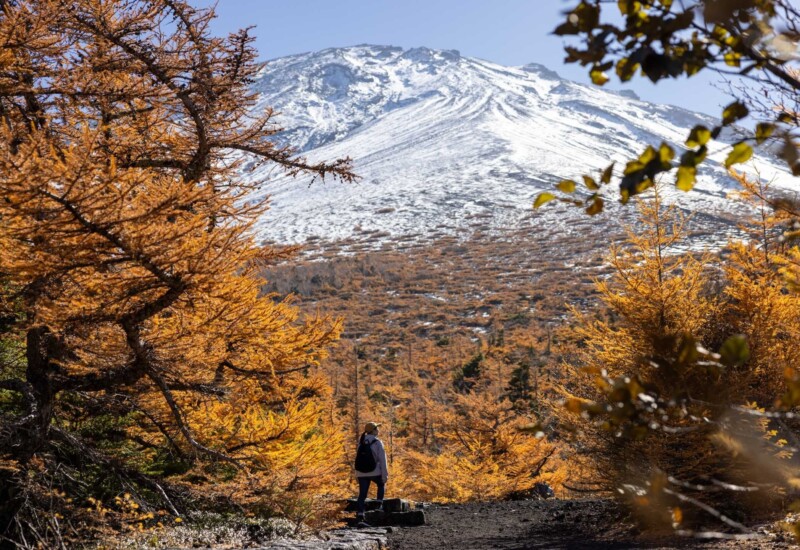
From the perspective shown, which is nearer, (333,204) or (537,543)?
(537,543)

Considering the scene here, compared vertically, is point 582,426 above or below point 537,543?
above

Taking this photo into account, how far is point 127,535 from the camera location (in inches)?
219

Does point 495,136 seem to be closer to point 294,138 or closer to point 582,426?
point 294,138

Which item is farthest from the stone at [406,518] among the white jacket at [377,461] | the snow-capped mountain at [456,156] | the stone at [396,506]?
the snow-capped mountain at [456,156]

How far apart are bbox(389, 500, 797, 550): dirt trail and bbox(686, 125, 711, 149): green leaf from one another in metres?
5.12

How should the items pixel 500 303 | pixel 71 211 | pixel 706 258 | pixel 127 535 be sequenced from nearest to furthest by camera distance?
pixel 71 211
pixel 127 535
pixel 706 258
pixel 500 303

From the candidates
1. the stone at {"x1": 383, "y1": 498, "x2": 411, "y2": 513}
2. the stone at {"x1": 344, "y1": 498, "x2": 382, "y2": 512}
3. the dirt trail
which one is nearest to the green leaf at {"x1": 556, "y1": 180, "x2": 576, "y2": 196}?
the dirt trail

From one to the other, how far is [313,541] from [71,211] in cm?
399

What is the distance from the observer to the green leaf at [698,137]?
3.70 ft

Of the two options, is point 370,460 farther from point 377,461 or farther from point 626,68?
point 626,68

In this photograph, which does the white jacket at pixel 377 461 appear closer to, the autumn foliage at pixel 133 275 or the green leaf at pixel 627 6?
the autumn foliage at pixel 133 275

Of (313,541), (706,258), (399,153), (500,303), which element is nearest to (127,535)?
(313,541)

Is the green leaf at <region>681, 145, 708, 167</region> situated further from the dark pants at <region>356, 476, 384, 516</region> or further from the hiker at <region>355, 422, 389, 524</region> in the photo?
the dark pants at <region>356, 476, 384, 516</region>

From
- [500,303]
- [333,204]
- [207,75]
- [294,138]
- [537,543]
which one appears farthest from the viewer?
[294,138]
